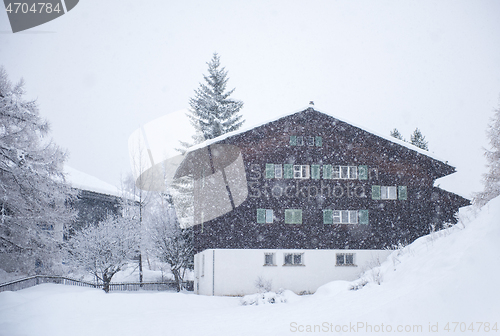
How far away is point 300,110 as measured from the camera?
23.5m

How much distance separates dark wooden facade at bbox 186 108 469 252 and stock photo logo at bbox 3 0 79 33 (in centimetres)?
935

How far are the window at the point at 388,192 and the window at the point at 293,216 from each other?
4.61 metres

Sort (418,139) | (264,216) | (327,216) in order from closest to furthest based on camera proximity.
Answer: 1. (264,216)
2. (327,216)
3. (418,139)

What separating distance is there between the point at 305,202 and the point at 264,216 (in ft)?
7.52

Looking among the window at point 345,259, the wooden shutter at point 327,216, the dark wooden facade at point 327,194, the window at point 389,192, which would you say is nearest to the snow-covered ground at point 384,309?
the dark wooden facade at point 327,194

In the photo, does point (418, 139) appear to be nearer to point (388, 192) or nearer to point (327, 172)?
point (388, 192)

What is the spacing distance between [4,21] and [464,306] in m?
18.8

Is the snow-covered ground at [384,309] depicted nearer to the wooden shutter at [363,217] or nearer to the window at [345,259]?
the window at [345,259]

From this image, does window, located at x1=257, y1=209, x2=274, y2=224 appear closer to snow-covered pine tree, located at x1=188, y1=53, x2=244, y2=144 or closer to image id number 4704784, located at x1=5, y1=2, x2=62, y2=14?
image id number 4704784, located at x1=5, y1=2, x2=62, y2=14

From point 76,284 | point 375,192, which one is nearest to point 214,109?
point 375,192

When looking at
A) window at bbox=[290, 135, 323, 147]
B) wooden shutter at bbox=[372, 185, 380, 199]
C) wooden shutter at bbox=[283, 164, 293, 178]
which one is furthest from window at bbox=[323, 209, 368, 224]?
window at bbox=[290, 135, 323, 147]

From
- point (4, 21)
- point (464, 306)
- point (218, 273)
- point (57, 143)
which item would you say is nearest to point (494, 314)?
point (464, 306)

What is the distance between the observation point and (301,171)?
22750 millimetres

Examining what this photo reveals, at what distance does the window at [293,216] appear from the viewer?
22.0m
